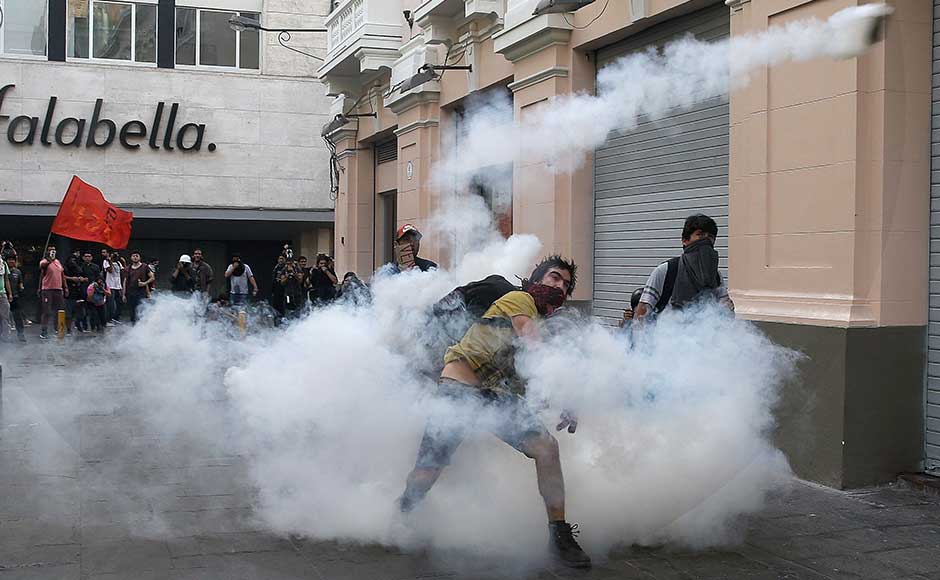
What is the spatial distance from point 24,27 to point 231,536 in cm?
2277

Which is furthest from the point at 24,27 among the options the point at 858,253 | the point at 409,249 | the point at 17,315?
the point at 858,253

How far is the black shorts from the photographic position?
5.12m

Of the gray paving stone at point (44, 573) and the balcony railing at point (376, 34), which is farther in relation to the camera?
the balcony railing at point (376, 34)

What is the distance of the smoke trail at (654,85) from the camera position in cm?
677

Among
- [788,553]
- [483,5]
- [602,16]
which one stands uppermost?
[483,5]

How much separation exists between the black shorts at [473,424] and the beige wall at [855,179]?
9.10 ft

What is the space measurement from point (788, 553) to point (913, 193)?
2.88 m

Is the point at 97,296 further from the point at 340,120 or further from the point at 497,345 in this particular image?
the point at 497,345

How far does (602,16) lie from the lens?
9969 mm

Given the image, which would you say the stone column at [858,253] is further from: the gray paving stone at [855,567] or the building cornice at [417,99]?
the building cornice at [417,99]

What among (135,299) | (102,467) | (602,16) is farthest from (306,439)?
(135,299)

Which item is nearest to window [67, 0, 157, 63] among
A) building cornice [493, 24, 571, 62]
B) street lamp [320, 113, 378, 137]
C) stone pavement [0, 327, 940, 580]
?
street lamp [320, 113, 378, 137]

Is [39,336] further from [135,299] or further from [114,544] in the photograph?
[114,544]

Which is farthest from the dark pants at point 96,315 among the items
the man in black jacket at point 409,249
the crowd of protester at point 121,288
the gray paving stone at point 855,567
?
the gray paving stone at point 855,567
